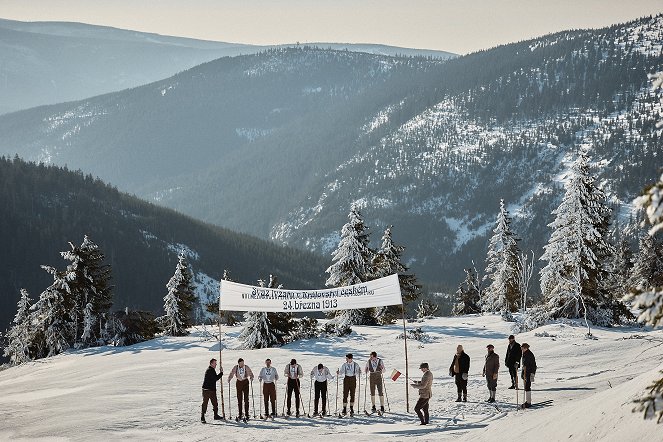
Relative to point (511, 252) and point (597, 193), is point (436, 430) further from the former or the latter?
point (511, 252)

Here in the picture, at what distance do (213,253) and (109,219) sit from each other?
3611 centimetres

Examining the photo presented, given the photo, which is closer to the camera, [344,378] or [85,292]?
[344,378]

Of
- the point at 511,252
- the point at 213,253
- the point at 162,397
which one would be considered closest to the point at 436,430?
the point at 162,397

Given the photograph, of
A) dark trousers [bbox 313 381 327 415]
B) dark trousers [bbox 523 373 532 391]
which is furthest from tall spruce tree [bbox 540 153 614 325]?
dark trousers [bbox 313 381 327 415]

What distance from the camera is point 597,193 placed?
31.8 metres

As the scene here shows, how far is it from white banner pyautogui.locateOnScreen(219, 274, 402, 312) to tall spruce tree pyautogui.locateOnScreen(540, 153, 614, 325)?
50.3 feet

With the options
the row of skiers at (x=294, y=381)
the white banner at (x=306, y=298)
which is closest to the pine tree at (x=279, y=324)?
the white banner at (x=306, y=298)

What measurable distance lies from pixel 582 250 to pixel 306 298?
17293 mm

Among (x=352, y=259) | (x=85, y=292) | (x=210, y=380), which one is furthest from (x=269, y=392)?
(x=85, y=292)

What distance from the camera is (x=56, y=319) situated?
40.7 m

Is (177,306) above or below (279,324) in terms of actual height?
above

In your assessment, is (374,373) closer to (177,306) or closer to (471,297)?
(177,306)

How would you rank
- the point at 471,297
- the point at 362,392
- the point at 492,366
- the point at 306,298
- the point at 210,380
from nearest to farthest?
the point at 492,366 < the point at 210,380 < the point at 306,298 < the point at 362,392 < the point at 471,297

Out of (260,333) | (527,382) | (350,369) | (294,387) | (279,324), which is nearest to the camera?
(527,382)
